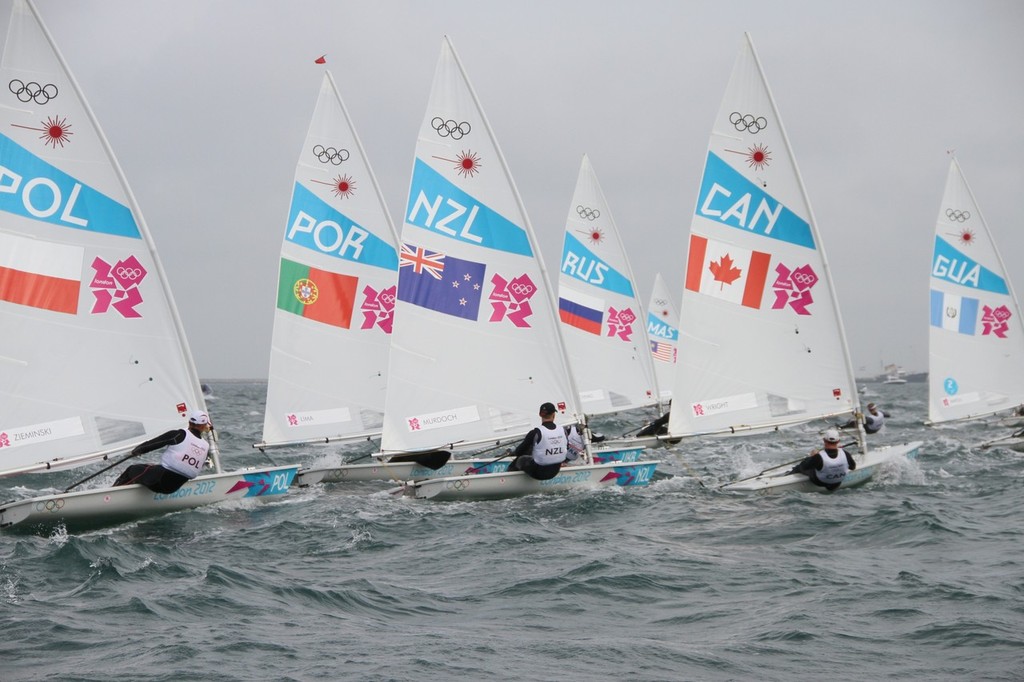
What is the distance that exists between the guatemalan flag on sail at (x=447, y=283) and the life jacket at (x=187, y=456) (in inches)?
186

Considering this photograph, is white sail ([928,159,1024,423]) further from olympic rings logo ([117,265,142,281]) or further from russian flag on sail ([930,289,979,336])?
olympic rings logo ([117,265,142,281])

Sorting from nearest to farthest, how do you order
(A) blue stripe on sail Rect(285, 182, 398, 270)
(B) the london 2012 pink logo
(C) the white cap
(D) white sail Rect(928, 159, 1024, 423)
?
(C) the white cap → (B) the london 2012 pink logo → (A) blue stripe on sail Rect(285, 182, 398, 270) → (D) white sail Rect(928, 159, 1024, 423)

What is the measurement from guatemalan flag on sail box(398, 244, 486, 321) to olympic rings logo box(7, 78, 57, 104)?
226 inches

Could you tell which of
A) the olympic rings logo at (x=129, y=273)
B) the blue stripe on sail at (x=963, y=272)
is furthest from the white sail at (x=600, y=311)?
the olympic rings logo at (x=129, y=273)

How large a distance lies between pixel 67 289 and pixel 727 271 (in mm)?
10377

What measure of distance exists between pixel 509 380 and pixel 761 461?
10.2 m

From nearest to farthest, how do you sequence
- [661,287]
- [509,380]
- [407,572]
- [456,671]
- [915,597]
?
[456,671] < [915,597] < [407,572] < [509,380] < [661,287]

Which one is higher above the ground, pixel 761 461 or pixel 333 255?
pixel 333 255

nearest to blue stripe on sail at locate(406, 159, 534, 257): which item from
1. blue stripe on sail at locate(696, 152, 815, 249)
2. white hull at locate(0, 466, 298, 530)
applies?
blue stripe on sail at locate(696, 152, 815, 249)

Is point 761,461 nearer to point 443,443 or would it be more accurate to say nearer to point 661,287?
point 443,443

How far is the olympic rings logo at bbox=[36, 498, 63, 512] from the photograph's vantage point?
539 inches

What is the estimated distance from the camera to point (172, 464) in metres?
14.4

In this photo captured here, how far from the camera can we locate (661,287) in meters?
42.6

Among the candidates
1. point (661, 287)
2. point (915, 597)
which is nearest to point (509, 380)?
point (915, 597)
